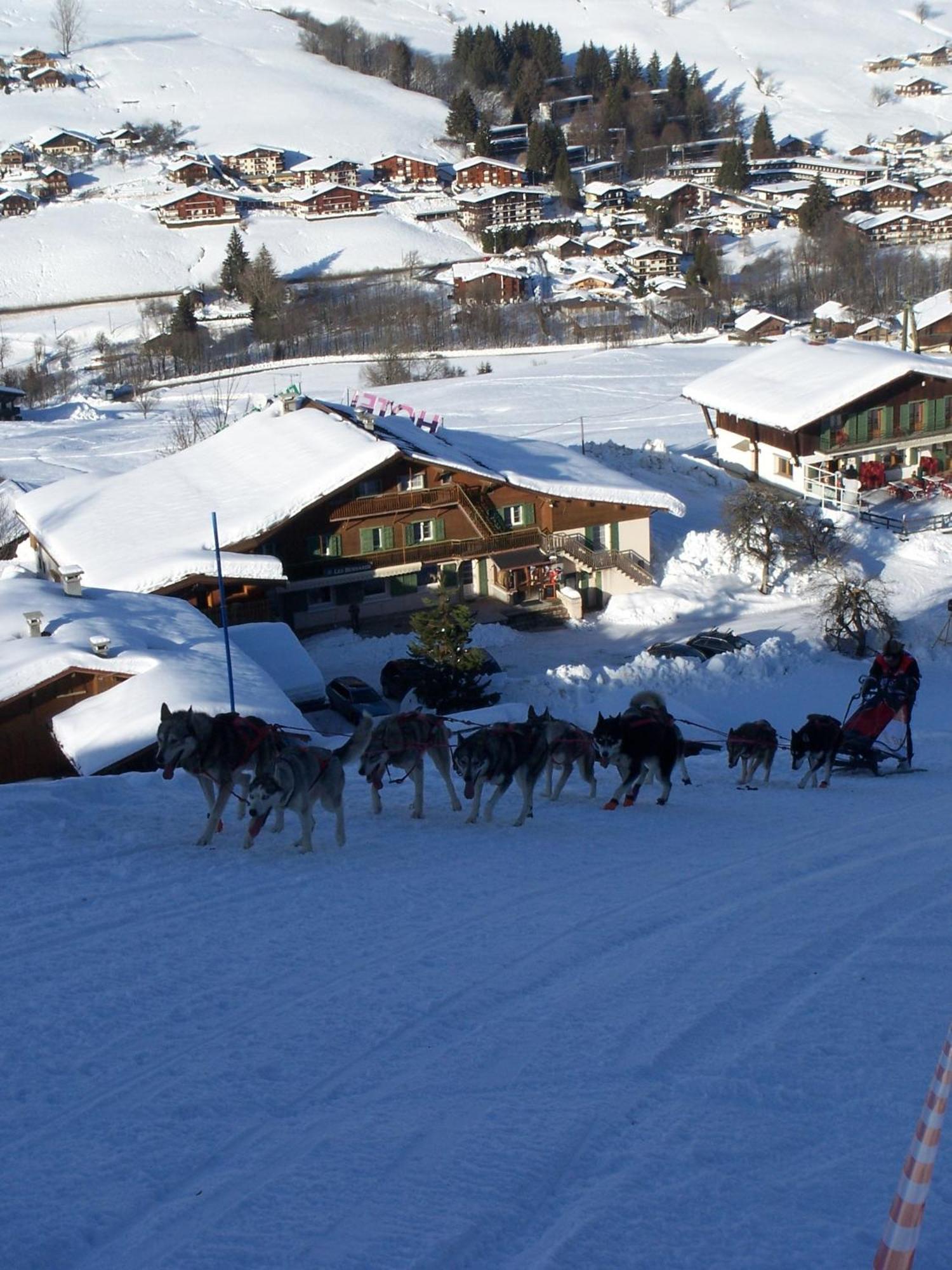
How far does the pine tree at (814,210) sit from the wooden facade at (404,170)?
124 feet

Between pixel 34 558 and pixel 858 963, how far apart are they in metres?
32.2

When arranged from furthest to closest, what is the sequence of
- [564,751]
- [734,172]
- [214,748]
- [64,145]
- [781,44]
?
1. [781,44]
2. [734,172]
3. [64,145]
4. [564,751]
5. [214,748]

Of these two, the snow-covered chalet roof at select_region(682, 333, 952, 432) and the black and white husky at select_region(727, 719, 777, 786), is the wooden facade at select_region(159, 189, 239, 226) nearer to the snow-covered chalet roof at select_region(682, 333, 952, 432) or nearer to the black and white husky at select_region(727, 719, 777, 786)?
the snow-covered chalet roof at select_region(682, 333, 952, 432)

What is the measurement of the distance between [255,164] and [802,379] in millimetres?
103724

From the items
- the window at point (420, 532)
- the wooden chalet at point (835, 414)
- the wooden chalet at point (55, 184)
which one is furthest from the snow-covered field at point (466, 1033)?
the wooden chalet at point (55, 184)

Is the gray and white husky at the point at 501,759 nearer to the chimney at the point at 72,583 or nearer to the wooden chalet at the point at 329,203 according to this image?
the chimney at the point at 72,583

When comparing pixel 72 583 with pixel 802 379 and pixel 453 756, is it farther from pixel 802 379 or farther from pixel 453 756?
pixel 802 379

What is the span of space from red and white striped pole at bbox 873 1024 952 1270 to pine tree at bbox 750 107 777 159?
15662 cm

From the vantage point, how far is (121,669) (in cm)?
1803

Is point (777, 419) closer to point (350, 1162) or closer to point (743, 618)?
point (743, 618)

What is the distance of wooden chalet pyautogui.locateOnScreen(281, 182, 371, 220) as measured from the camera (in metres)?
125

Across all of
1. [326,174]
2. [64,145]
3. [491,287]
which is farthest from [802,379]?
[64,145]

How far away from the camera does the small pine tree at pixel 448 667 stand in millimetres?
26016

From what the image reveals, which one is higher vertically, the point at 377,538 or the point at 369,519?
the point at 369,519
